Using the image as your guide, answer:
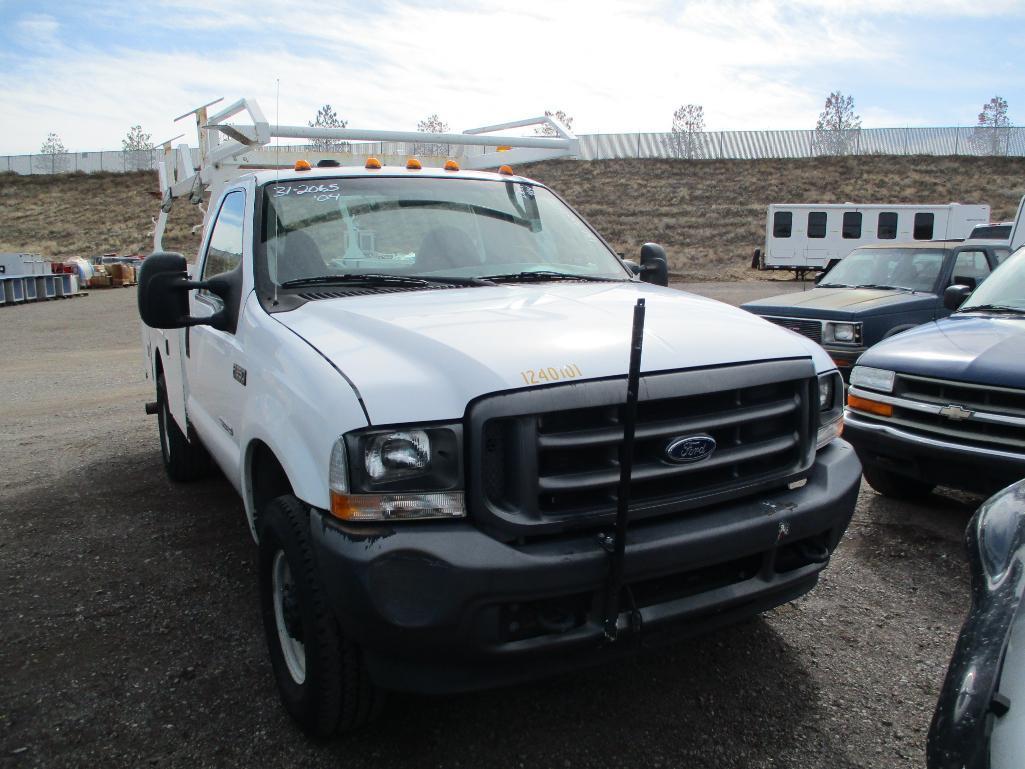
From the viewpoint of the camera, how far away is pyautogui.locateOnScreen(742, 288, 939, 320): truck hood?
8398 millimetres

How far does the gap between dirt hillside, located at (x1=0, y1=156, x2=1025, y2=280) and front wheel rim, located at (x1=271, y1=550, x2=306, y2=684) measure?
3941 cm

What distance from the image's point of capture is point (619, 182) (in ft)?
181

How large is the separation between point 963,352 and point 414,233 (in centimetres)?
322

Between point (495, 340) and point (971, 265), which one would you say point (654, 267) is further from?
point (971, 265)

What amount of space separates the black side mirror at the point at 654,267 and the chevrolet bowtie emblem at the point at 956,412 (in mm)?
1716

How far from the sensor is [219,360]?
12.5 ft

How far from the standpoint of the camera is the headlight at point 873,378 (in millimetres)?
4965

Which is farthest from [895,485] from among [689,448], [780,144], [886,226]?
[780,144]

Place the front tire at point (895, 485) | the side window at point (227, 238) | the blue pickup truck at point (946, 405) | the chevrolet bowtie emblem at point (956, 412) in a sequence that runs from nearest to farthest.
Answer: the side window at point (227, 238)
the blue pickup truck at point (946, 405)
the chevrolet bowtie emblem at point (956, 412)
the front tire at point (895, 485)

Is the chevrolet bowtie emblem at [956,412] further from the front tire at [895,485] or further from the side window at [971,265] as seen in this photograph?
the side window at [971,265]

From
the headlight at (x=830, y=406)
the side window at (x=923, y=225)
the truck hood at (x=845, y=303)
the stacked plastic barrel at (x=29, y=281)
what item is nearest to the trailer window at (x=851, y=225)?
the side window at (x=923, y=225)

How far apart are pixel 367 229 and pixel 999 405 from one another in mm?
3425

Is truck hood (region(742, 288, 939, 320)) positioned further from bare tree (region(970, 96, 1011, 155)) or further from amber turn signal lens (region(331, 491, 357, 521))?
bare tree (region(970, 96, 1011, 155))

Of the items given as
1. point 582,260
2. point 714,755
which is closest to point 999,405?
point 582,260
